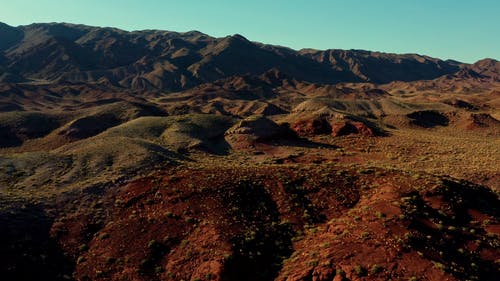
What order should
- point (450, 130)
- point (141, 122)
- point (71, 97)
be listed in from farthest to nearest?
point (71, 97) → point (450, 130) → point (141, 122)

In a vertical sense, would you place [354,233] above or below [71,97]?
above

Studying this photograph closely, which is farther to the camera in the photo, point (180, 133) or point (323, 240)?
point (180, 133)

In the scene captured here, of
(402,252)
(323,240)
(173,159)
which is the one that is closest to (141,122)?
(173,159)

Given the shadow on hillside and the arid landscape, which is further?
the shadow on hillside

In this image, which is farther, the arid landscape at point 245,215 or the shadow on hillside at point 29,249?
the shadow on hillside at point 29,249

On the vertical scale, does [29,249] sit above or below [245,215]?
below

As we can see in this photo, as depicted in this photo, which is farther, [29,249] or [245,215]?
[245,215]

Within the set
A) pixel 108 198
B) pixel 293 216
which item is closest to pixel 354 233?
pixel 293 216

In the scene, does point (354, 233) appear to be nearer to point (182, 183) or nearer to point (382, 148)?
point (182, 183)

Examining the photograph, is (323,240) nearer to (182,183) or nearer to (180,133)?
(182,183)

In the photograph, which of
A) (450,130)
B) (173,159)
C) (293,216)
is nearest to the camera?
(293,216)
